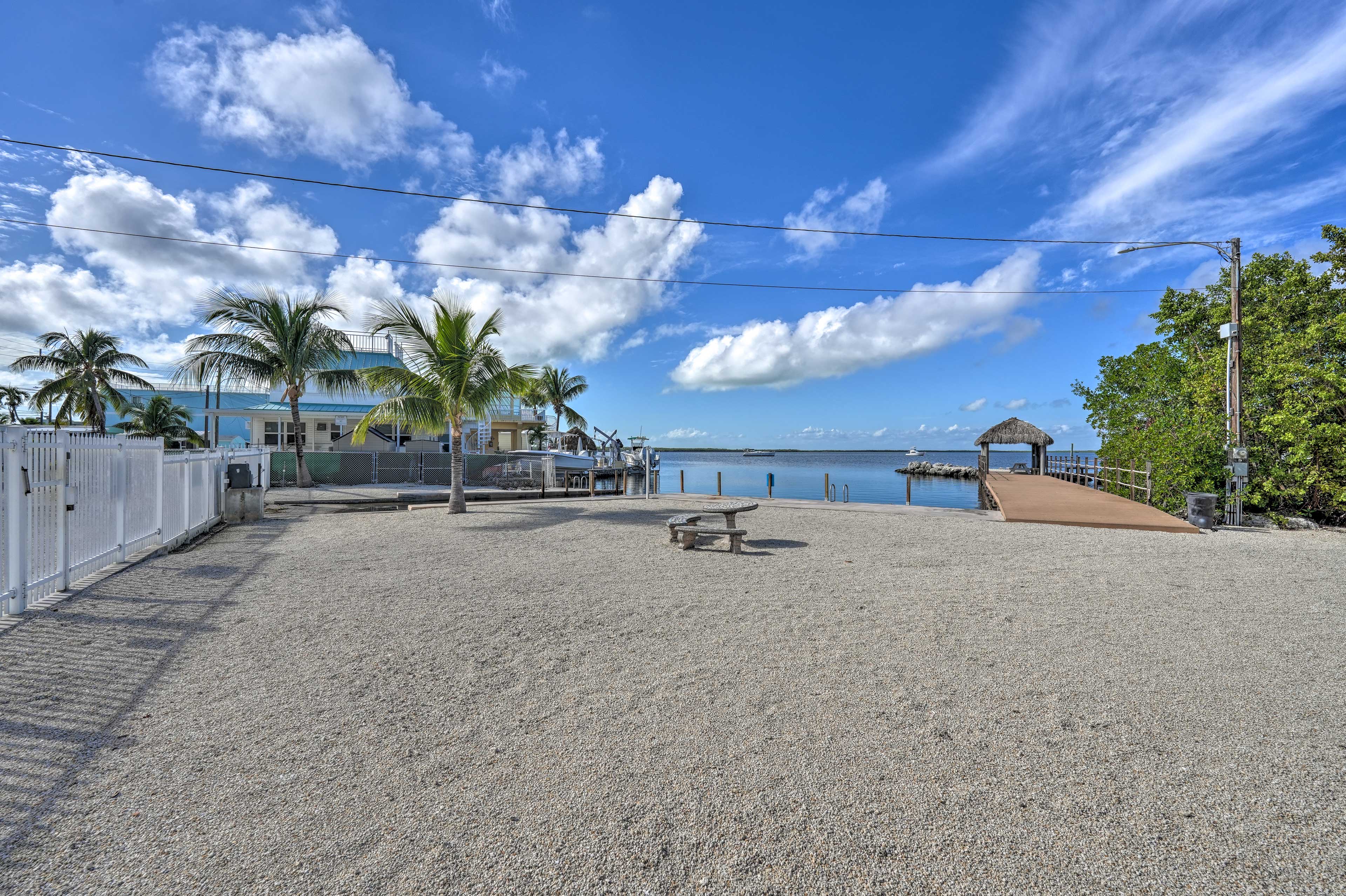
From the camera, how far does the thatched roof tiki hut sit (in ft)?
96.8

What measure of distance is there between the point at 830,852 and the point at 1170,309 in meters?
25.4

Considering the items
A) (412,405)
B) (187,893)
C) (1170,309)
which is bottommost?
(187,893)

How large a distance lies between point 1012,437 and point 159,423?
155ft

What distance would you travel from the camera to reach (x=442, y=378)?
14422mm

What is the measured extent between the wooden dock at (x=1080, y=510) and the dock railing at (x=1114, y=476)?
43 cm

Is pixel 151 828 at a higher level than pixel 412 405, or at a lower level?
lower

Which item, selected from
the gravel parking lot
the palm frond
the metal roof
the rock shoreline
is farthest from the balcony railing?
the rock shoreline

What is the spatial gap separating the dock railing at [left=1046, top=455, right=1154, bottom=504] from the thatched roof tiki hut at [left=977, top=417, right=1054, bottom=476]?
161 centimetres

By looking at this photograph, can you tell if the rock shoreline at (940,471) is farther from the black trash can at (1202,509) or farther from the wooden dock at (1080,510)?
the black trash can at (1202,509)

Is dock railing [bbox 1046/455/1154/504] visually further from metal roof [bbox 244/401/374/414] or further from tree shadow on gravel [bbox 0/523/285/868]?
metal roof [bbox 244/401/374/414]

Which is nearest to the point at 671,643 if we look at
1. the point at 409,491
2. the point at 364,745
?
the point at 364,745

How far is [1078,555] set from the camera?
29.2 feet

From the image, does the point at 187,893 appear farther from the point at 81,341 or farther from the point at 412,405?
the point at 81,341

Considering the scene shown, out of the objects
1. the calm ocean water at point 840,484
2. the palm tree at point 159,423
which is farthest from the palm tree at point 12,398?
the calm ocean water at point 840,484
